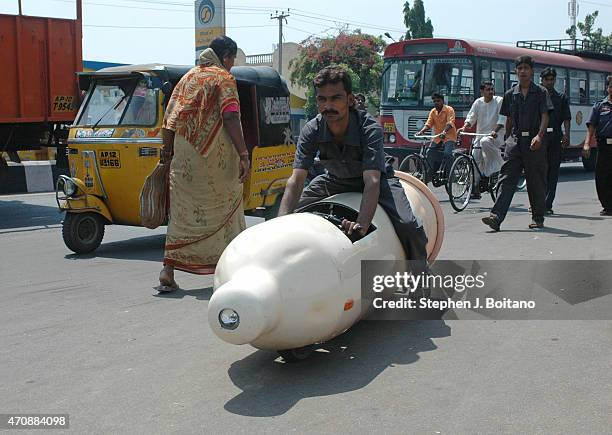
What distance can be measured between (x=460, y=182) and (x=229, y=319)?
8916 millimetres

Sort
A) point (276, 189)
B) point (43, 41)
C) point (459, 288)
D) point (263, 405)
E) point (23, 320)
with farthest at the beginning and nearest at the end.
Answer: point (43, 41), point (276, 189), point (459, 288), point (23, 320), point (263, 405)

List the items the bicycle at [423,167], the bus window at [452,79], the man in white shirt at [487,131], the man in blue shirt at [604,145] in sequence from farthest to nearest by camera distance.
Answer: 1. the bus window at [452,79]
2. the bicycle at [423,167]
3. the man in white shirt at [487,131]
4. the man in blue shirt at [604,145]

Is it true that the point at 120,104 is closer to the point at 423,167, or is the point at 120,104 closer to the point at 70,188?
the point at 70,188

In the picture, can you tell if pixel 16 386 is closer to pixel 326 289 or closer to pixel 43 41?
pixel 326 289

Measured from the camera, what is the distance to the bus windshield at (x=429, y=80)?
61.9 ft

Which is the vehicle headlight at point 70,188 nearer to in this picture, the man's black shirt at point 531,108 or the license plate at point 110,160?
the license plate at point 110,160

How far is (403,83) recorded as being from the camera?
64.6 ft

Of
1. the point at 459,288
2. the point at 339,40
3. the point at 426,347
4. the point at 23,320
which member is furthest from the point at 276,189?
the point at 339,40

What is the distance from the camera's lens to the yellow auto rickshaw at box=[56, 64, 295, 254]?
872 centimetres

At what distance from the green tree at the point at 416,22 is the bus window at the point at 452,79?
4892 cm

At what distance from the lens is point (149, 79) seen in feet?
28.2

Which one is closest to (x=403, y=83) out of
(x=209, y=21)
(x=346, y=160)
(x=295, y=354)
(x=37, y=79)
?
(x=209, y=21)

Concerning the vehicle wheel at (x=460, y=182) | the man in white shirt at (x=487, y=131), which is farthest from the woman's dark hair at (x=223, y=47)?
the man in white shirt at (x=487, y=131)

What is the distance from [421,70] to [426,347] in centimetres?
1500
